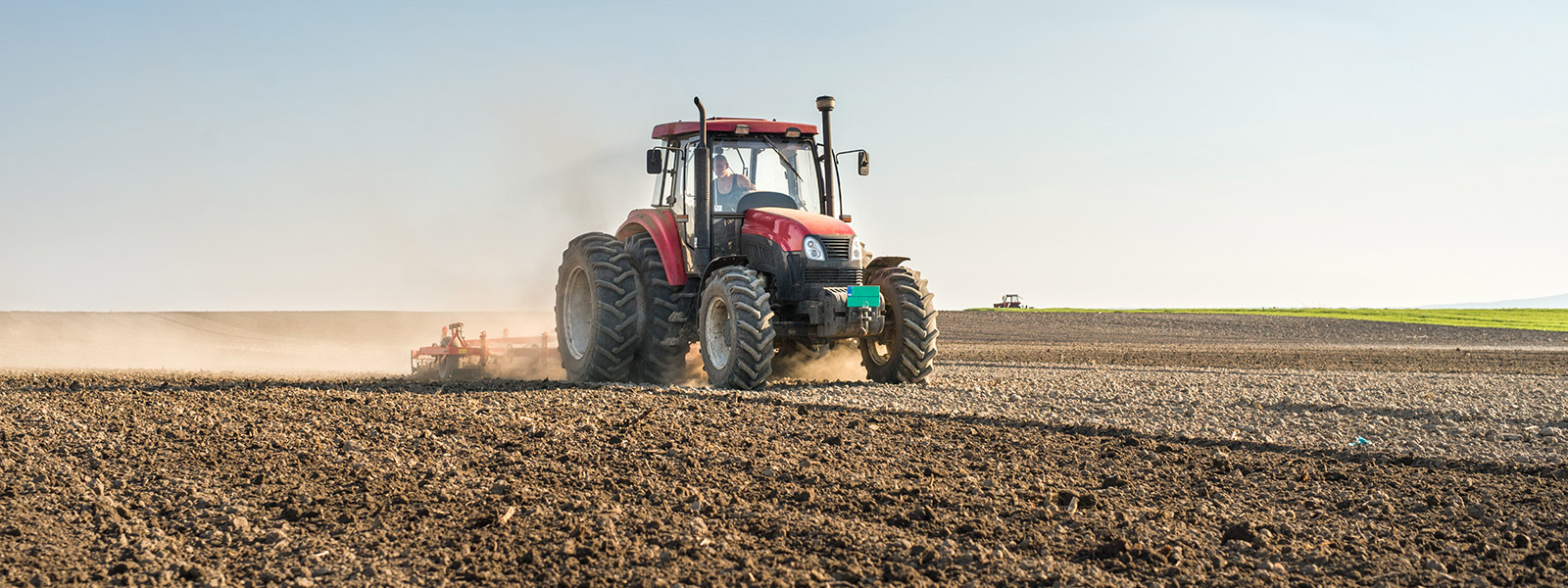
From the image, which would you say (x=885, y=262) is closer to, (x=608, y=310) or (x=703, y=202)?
(x=703, y=202)

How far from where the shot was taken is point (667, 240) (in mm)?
12172

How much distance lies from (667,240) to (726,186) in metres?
0.84

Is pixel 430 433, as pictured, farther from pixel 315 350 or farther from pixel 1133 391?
pixel 315 350

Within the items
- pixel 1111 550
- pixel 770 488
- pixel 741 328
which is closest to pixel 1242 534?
pixel 1111 550

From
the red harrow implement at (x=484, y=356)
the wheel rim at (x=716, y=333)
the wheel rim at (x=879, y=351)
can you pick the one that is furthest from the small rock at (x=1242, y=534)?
the red harrow implement at (x=484, y=356)

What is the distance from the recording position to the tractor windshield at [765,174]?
11984 mm

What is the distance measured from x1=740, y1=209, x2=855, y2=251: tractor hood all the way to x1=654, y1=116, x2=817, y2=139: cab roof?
83cm

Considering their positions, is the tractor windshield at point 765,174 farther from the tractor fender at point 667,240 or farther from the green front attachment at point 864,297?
the green front attachment at point 864,297

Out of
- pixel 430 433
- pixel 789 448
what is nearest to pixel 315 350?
pixel 430 433

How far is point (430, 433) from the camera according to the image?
26.4ft

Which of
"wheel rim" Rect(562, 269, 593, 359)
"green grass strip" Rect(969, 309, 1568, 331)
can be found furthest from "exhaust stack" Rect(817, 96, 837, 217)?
"green grass strip" Rect(969, 309, 1568, 331)

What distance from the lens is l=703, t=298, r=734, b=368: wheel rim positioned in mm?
11453

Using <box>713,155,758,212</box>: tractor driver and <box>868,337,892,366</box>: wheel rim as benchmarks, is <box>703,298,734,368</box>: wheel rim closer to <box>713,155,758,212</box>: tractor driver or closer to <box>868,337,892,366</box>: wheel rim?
<box>713,155,758,212</box>: tractor driver

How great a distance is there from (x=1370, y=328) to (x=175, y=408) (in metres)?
37.2
